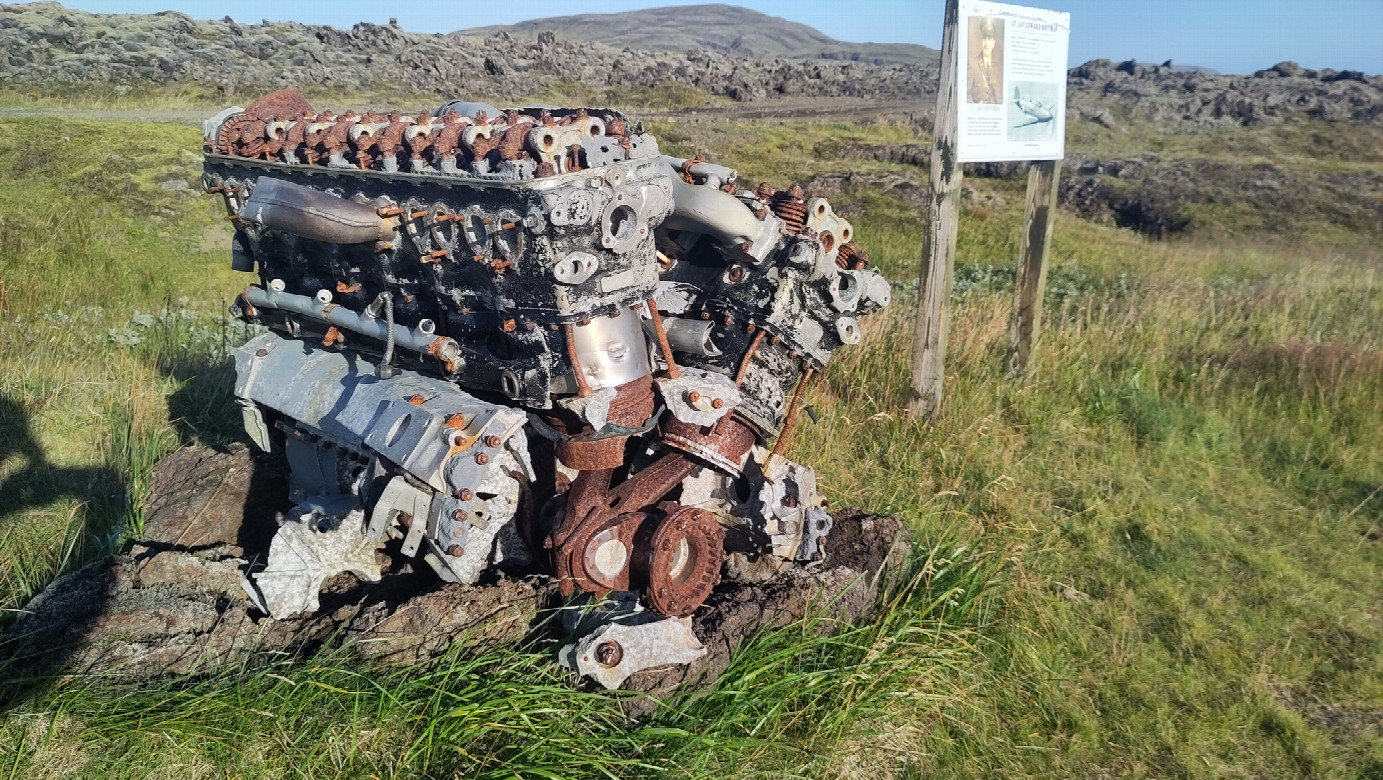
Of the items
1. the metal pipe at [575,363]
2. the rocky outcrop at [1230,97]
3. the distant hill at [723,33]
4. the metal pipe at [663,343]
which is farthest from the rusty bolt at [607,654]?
the distant hill at [723,33]

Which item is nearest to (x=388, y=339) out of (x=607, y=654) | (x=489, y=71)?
(x=607, y=654)

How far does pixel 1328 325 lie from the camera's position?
7516mm

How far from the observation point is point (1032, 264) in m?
6.15

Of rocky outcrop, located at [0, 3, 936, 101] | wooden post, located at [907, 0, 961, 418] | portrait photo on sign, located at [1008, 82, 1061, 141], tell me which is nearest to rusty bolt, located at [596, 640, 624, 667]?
wooden post, located at [907, 0, 961, 418]

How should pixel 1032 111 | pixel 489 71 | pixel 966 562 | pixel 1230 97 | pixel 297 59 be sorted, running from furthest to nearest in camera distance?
1. pixel 1230 97
2. pixel 489 71
3. pixel 297 59
4. pixel 1032 111
5. pixel 966 562

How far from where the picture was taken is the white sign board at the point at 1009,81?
→ 15.8 feet

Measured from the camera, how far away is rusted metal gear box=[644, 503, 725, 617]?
3.14 m

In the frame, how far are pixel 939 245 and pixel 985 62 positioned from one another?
101 cm

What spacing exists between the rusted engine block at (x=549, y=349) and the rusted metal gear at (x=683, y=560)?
1 centimetres

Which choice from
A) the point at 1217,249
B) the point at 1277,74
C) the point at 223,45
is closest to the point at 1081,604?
the point at 1217,249

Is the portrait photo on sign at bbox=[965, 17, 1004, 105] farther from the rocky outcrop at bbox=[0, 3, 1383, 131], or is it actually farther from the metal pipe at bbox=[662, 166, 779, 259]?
the rocky outcrop at bbox=[0, 3, 1383, 131]

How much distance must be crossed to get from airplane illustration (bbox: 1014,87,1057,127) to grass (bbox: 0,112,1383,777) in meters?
1.55

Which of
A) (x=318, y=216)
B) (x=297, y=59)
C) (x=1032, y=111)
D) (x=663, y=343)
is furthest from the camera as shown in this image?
(x=297, y=59)

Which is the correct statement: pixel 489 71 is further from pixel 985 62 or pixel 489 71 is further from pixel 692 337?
pixel 692 337
